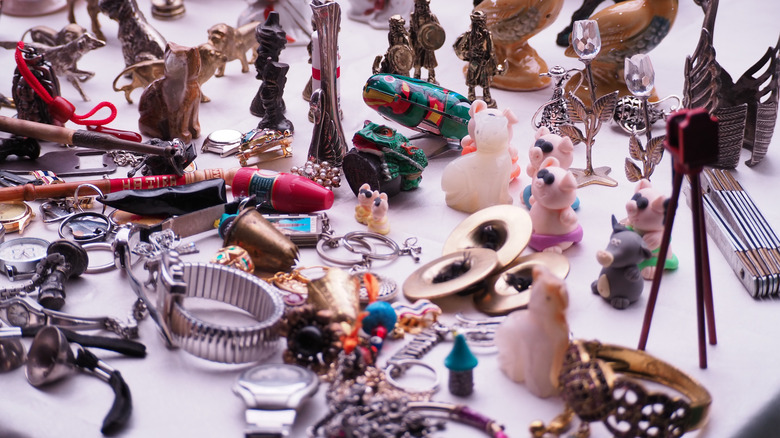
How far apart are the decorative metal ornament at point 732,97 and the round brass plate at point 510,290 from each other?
680 millimetres

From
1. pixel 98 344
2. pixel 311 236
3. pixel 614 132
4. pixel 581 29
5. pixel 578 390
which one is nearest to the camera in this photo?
pixel 578 390

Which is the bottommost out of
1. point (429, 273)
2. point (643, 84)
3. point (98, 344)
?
point (98, 344)

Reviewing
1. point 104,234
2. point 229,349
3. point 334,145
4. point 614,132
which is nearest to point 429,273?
point 229,349

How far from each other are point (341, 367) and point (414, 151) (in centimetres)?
81

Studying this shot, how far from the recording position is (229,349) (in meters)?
1.57

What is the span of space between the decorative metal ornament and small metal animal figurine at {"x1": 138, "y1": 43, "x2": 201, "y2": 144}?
130 centimetres

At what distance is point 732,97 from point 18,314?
5.93ft

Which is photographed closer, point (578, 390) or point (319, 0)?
point (578, 390)

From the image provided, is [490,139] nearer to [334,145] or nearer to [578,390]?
[334,145]

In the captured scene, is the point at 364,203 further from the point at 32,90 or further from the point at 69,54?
the point at 69,54

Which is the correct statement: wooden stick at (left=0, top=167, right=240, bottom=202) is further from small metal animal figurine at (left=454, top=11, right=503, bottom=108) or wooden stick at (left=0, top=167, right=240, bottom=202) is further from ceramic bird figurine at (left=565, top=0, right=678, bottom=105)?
ceramic bird figurine at (left=565, top=0, right=678, bottom=105)

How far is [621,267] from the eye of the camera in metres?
1.75

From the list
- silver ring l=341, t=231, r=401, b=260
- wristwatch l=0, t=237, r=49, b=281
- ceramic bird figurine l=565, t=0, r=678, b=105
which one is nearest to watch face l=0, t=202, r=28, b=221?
wristwatch l=0, t=237, r=49, b=281

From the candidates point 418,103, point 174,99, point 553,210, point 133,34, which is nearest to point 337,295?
point 553,210
